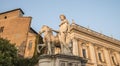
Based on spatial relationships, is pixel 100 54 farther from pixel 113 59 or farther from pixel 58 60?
pixel 58 60

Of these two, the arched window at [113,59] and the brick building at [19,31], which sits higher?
the brick building at [19,31]

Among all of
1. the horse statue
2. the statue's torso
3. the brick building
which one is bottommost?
the horse statue

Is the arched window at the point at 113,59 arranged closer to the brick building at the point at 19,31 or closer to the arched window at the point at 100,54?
the arched window at the point at 100,54

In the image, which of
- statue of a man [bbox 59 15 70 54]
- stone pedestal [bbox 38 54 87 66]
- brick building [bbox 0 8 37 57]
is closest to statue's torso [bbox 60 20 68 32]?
statue of a man [bbox 59 15 70 54]

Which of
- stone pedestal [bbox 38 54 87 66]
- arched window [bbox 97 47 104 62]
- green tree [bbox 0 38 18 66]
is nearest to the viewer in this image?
stone pedestal [bbox 38 54 87 66]

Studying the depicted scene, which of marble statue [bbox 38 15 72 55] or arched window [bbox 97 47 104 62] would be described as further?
A: arched window [bbox 97 47 104 62]

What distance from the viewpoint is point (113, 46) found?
92.5 feet

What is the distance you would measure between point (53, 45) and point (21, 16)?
22.6 metres

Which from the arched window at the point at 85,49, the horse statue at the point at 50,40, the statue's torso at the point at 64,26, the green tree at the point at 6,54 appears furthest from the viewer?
the arched window at the point at 85,49

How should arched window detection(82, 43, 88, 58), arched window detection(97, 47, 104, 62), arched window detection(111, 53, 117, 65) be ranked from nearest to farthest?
arched window detection(82, 43, 88, 58)
arched window detection(97, 47, 104, 62)
arched window detection(111, 53, 117, 65)

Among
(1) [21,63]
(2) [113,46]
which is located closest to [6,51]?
(1) [21,63]

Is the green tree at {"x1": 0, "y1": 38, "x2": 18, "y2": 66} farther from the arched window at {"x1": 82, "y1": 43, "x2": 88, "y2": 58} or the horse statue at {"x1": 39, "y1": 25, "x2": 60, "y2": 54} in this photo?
the arched window at {"x1": 82, "y1": 43, "x2": 88, "y2": 58}

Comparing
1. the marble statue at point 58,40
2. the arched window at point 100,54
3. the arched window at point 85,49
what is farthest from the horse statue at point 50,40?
the arched window at point 100,54

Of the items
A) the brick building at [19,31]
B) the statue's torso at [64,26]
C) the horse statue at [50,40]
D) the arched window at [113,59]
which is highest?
the brick building at [19,31]
